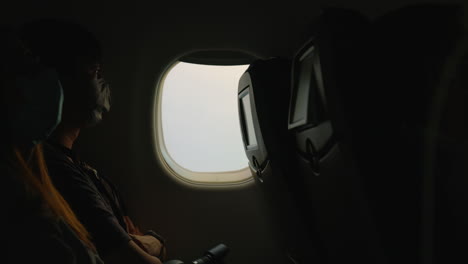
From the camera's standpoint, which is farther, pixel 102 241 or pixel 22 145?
pixel 102 241

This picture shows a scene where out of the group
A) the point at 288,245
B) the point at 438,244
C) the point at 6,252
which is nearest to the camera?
the point at 6,252

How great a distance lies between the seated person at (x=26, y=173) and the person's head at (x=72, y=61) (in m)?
0.63

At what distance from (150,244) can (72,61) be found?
0.94 meters

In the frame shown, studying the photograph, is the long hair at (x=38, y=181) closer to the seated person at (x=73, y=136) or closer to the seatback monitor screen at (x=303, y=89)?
the seated person at (x=73, y=136)

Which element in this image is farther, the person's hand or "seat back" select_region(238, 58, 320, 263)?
the person's hand

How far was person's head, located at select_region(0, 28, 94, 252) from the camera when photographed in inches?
31.5

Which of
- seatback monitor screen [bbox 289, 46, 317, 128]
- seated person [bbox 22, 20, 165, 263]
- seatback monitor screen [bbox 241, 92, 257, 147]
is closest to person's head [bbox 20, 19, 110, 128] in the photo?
seated person [bbox 22, 20, 165, 263]

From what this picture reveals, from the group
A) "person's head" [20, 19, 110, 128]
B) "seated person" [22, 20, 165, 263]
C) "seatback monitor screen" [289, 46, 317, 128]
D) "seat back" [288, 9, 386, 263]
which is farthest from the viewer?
"person's head" [20, 19, 110, 128]

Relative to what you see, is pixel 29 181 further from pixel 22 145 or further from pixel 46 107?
pixel 46 107

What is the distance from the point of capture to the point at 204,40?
2117 mm

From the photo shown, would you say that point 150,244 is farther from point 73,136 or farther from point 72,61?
point 72,61

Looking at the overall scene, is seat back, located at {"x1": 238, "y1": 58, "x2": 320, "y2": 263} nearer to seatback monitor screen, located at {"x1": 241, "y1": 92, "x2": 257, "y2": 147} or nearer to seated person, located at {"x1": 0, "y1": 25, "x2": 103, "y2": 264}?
seatback monitor screen, located at {"x1": 241, "y1": 92, "x2": 257, "y2": 147}

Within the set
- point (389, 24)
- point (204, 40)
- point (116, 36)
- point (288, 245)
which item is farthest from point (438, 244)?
point (116, 36)

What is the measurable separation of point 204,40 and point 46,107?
52.6 inches
